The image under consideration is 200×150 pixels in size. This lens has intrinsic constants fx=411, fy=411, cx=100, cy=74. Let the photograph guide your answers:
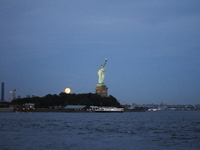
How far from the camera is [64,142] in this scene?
132ft

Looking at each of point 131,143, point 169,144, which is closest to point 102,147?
point 131,143

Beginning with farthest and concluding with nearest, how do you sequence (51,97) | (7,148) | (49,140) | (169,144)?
1. (51,97)
2. (49,140)
3. (169,144)
4. (7,148)

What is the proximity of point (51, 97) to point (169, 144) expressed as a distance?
534ft

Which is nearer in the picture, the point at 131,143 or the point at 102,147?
the point at 102,147

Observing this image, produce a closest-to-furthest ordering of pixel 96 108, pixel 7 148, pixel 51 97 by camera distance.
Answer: pixel 7 148 < pixel 96 108 < pixel 51 97

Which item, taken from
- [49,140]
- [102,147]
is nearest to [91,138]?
[49,140]

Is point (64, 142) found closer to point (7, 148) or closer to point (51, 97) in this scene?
point (7, 148)

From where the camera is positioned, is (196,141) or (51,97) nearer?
(196,141)

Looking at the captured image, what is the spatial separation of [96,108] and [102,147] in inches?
5878

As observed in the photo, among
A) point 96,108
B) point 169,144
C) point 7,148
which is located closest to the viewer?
point 7,148

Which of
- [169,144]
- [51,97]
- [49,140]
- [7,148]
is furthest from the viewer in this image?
[51,97]

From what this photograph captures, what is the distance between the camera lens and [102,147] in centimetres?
3684

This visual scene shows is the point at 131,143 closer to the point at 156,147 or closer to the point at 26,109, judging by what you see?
the point at 156,147

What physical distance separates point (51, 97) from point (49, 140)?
518 ft
